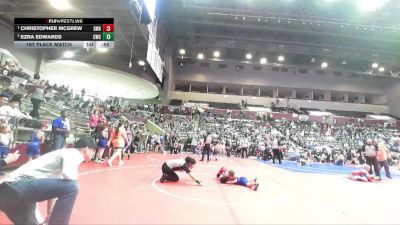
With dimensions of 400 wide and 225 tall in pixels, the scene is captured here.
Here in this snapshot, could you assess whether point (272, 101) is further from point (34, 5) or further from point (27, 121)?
point (27, 121)

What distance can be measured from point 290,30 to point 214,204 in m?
22.7

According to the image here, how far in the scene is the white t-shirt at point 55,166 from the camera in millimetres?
2701

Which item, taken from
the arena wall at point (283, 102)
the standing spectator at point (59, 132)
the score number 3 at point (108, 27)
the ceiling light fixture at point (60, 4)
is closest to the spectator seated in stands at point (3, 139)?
the standing spectator at point (59, 132)

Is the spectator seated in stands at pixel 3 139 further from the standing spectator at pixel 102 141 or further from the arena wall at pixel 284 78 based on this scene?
the arena wall at pixel 284 78

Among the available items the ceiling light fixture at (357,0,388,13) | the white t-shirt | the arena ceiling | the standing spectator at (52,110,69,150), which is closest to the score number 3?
the standing spectator at (52,110,69,150)

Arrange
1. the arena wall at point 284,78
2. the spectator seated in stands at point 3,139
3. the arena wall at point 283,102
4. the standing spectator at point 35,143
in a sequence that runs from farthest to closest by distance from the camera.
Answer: the arena wall at point 284,78
the arena wall at point 283,102
the standing spectator at point 35,143
the spectator seated in stands at point 3,139

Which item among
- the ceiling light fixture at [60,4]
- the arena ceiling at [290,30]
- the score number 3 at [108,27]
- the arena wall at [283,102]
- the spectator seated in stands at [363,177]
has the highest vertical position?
the arena ceiling at [290,30]

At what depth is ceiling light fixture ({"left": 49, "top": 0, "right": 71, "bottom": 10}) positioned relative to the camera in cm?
1265

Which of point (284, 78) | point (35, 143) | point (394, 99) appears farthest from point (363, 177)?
point (394, 99)

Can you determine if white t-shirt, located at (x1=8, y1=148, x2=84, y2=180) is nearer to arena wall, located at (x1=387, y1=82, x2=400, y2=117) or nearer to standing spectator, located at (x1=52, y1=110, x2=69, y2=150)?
standing spectator, located at (x1=52, y1=110, x2=69, y2=150)

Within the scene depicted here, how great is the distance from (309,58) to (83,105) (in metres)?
26.1

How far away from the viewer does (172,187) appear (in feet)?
19.6

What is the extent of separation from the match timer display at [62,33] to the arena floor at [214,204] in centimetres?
396

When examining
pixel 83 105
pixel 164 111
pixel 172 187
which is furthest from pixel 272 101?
pixel 172 187
